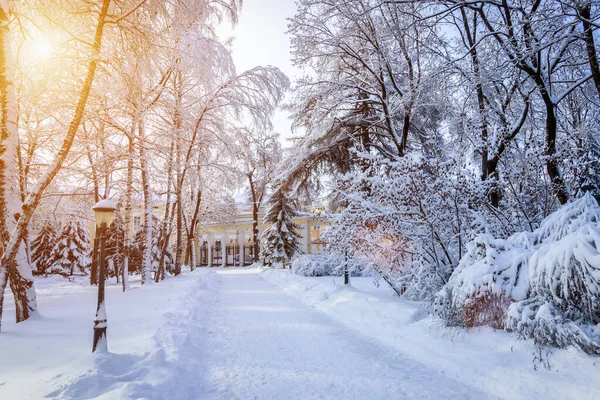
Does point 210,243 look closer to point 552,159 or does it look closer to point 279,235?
point 279,235

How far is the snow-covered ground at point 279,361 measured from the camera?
3443mm

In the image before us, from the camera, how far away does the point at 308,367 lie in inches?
172

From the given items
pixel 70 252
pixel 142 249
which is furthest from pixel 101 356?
pixel 70 252

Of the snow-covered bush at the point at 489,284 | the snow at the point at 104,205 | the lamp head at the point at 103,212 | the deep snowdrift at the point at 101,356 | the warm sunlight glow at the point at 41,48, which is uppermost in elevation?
the warm sunlight glow at the point at 41,48

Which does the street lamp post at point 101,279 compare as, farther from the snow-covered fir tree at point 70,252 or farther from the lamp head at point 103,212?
the snow-covered fir tree at point 70,252

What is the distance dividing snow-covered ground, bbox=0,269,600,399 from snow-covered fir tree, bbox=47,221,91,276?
57.9 ft

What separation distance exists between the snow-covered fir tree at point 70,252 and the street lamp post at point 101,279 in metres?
20.0

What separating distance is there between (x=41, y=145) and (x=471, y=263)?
47.4 ft

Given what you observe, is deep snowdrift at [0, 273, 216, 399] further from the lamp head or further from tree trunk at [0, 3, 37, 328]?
the lamp head

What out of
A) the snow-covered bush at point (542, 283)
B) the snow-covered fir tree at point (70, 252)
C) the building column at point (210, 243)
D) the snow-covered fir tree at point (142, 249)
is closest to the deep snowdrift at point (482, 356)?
the snow-covered bush at point (542, 283)

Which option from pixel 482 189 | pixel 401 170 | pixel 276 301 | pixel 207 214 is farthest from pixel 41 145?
pixel 207 214

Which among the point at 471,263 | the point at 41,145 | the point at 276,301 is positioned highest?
the point at 41,145

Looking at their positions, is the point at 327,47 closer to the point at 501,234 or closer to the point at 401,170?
the point at 401,170

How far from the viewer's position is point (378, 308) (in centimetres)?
712
